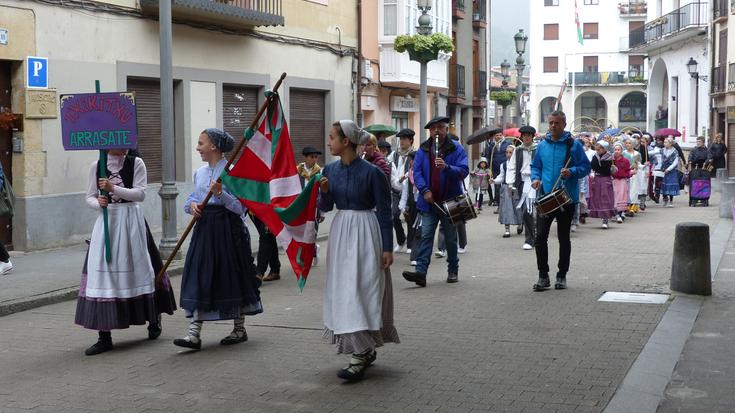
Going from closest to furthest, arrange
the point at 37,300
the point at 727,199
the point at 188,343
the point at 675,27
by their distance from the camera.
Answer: the point at 188,343 < the point at 37,300 < the point at 727,199 < the point at 675,27

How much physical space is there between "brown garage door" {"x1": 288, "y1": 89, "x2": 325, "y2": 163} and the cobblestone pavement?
1164 cm

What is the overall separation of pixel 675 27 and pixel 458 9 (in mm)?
14771

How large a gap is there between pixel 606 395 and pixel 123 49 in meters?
11.9

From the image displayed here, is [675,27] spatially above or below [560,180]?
above

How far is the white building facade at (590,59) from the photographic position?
76.9 meters

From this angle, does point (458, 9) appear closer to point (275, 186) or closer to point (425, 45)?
point (425, 45)

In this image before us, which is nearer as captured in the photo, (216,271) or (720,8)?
(216,271)

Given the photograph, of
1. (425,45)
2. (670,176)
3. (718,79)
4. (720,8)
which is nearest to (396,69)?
(425,45)

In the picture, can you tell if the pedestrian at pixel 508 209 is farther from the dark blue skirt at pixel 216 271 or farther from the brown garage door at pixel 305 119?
the dark blue skirt at pixel 216 271

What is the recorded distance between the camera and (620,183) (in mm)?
20078

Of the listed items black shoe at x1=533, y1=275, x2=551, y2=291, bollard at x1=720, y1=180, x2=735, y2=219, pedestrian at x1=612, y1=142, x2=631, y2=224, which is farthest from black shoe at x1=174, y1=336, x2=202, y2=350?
bollard at x1=720, y1=180, x2=735, y2=219

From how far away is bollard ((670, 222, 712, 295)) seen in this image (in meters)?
9.75

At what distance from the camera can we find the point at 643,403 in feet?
19.3

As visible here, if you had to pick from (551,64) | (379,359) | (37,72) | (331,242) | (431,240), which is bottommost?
(379,359)
